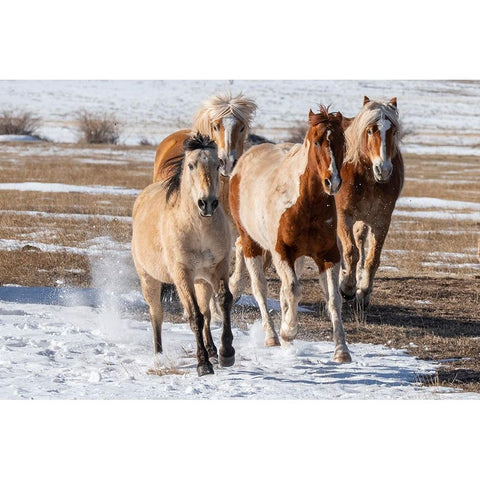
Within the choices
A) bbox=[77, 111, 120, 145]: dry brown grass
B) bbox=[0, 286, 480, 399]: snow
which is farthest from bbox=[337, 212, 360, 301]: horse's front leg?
bbox=[77, 111, 120, 145]: dry brown grass

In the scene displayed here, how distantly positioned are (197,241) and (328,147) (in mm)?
1169

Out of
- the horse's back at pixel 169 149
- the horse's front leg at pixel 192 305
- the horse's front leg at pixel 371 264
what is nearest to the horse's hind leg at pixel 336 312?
the horse's front leg at pixel 192 305

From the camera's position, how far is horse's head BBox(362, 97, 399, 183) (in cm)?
848

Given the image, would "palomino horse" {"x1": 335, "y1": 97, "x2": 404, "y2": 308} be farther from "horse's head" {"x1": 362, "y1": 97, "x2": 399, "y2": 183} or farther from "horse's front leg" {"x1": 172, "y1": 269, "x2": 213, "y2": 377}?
"horse's front leg" {"x1": 172, "y1": 269, "x2": 213, "y2": 377}

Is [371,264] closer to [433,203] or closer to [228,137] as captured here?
[228,137]

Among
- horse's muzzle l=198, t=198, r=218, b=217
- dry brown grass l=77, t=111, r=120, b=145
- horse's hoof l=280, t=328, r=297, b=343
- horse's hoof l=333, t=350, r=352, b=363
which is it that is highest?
horse's muzzle l=198, t=198, r=218, b=217

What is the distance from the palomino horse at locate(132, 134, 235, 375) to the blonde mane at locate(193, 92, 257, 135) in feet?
6.55

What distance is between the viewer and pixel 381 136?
8.48 metres

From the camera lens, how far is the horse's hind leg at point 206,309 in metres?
7.00

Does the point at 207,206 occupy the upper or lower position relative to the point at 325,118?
lower

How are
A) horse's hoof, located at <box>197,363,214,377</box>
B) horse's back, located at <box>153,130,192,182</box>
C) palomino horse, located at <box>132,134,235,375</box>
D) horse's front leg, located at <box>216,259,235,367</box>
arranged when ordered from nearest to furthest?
1. palomino horse, located at <box>132,134,235,375</box>
2. horse's hoof, located at <box>197,363,214,377</box>
3. horse's front leg, located at <box>216,259,235,367</box>
4. horse's back, located at <box>153,130,192,182</box>

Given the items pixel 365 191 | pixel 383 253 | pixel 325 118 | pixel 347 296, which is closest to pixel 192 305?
pixel 325 118

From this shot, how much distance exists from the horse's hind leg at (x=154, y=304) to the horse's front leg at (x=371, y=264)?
2441mm

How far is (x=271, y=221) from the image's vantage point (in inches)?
292
